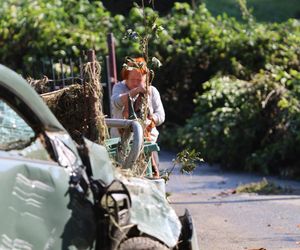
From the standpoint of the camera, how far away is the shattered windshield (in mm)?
5113

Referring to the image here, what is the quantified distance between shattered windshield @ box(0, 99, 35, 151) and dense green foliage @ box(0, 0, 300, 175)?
25.1 feet

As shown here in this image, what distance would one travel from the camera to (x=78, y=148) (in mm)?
5102

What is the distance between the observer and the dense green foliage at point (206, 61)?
1317 centimetres

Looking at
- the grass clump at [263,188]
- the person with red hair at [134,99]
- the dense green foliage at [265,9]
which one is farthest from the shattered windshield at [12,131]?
the dense green foliage at [265,9]

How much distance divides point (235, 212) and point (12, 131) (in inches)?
188

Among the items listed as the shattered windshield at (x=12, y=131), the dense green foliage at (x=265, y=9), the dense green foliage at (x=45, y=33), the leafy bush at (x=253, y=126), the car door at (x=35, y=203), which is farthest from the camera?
the dense green foliage at (x=265, y=9)

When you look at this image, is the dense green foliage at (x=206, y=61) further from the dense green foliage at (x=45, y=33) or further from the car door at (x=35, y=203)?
the car door at (x=35, y=203)

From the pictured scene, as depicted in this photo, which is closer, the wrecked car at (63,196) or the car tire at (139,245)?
the wrecked car at (63,196)

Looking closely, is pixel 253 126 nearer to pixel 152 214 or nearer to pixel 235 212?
pixel 235 212

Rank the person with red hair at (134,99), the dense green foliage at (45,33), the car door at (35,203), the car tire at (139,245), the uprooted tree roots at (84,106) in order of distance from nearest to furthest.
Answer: the car door at (35,203) → the car tire at (139,245) → the uprooted tree roots at (84,106) → the person with red hair at (134,99) → the dense green foliage at (45,33)

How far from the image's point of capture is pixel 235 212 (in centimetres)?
981

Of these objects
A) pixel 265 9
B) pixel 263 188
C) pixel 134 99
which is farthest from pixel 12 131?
pixel 265 9

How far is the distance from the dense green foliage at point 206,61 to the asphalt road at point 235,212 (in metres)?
0.61

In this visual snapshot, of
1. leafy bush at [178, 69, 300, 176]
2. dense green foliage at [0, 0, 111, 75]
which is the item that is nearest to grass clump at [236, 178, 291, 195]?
leafy bush at [178, 69, 300, 176]
